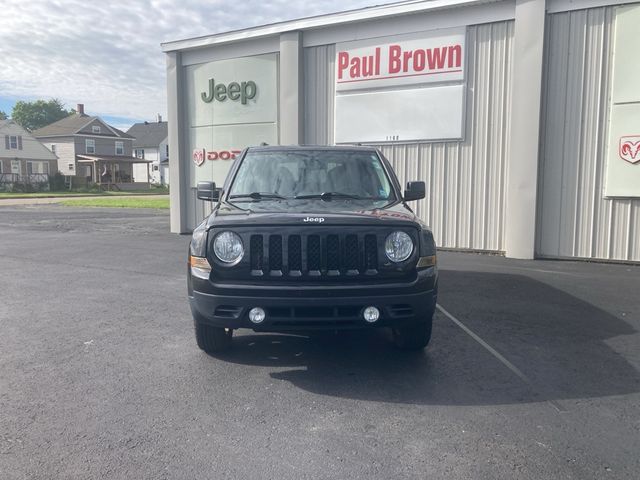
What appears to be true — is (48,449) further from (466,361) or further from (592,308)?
(592,308)

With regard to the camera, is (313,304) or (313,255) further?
(313,255)

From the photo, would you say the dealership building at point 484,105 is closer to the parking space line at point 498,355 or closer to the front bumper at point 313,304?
the parking space line at point 498,355

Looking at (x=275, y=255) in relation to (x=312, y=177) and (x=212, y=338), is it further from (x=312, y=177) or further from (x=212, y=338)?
(x=312, y=177)

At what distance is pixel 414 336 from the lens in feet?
16.3

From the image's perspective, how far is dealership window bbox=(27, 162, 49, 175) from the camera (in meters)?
59.1

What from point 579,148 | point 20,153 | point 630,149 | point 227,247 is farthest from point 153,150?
point 227,247

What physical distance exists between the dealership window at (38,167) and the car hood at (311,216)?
60691 mm

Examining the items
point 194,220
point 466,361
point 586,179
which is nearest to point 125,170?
point 194,220

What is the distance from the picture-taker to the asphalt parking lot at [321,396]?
127 inches

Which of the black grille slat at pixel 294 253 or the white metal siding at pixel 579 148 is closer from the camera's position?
the black grille slat at pixel 294 253

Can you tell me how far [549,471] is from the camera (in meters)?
3.11

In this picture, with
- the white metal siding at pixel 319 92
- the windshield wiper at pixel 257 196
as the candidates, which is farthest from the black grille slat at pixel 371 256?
the white metal siding at pixel 319 92

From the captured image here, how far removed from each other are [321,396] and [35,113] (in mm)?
125231

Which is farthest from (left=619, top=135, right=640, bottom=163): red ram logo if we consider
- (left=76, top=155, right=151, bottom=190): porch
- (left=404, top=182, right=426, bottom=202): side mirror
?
(left=76, top=155, right=151, bottom=190): porch
